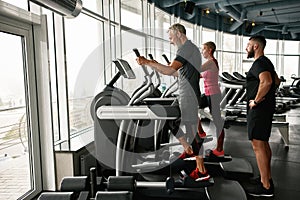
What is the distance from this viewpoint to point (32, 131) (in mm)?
2705

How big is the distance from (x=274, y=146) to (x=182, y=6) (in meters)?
4.55

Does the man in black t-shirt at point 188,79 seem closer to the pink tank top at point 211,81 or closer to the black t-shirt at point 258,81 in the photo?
the black t-shirt at point 258,81

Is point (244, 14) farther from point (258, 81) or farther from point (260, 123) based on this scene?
point (260, 123)

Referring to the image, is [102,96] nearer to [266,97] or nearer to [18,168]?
[18,168]

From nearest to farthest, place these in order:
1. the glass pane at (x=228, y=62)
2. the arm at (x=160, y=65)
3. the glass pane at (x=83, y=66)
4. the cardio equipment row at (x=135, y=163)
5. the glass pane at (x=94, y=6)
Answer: the cardio equipment row at (x=135, y=163) → the arm at (x=160, y=65) → the glass pane at (x=83, y=66) → the glass pane at (x=94, y=6) → the glass pane at (x=228, y=62)

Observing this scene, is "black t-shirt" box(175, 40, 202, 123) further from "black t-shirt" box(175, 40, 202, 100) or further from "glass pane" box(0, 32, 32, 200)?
"glass pane" box(0, 32, 32, 200)

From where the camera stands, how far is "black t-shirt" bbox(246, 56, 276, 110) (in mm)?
2484

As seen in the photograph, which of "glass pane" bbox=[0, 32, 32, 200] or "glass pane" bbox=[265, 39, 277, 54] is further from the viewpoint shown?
"glass pane" bbox=[265, 39, 277, 54]

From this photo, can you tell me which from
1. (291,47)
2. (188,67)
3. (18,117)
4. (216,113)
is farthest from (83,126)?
(291,47)

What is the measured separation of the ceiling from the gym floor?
3.40 m

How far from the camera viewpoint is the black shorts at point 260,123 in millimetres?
2553

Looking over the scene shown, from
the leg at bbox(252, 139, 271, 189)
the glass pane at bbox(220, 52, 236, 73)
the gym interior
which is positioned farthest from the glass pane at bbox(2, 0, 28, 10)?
the glass pane at bbox(220, 52, 236, 73)

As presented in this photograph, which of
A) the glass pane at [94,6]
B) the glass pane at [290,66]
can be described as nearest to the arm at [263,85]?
the glass pane at [94,6]

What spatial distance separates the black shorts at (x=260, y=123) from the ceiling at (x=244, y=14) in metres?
4.36
